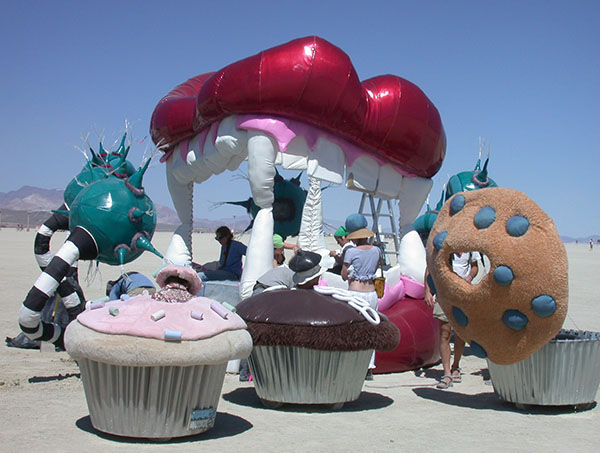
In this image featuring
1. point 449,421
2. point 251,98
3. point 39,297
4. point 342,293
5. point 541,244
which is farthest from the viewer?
point 251,98

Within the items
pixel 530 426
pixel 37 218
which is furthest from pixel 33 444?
pixel 37 218

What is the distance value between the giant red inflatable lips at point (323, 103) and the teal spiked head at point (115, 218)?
1492mm

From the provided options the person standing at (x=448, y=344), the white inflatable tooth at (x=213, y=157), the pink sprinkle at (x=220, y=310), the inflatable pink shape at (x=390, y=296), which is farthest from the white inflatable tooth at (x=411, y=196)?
the pink sprinkle at (x=220, y=310)

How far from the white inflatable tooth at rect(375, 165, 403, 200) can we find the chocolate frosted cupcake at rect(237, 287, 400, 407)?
10.0 feet

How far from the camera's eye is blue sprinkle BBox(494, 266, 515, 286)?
4938 mm

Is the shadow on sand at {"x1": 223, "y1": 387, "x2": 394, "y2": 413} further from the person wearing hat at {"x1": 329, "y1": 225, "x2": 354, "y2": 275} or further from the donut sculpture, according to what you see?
the person wearing hat at {"x1": 329, "y1": 225, "x2": 354, "y2": 275}

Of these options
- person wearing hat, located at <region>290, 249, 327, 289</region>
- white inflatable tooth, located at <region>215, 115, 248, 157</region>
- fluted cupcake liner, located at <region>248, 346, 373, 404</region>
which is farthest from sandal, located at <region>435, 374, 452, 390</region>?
white inflatable tooth, located at <region>215, 115, 248, 157</region>

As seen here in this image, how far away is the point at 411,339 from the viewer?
24.7 feet

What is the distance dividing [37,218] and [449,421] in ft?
305

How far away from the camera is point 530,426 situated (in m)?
5.11

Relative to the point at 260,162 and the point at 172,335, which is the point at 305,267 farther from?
the point at 260,162

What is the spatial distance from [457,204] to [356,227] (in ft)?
5.30

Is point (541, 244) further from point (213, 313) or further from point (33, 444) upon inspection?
point (33, 444)

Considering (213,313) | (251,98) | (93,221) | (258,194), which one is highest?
(251,98)
